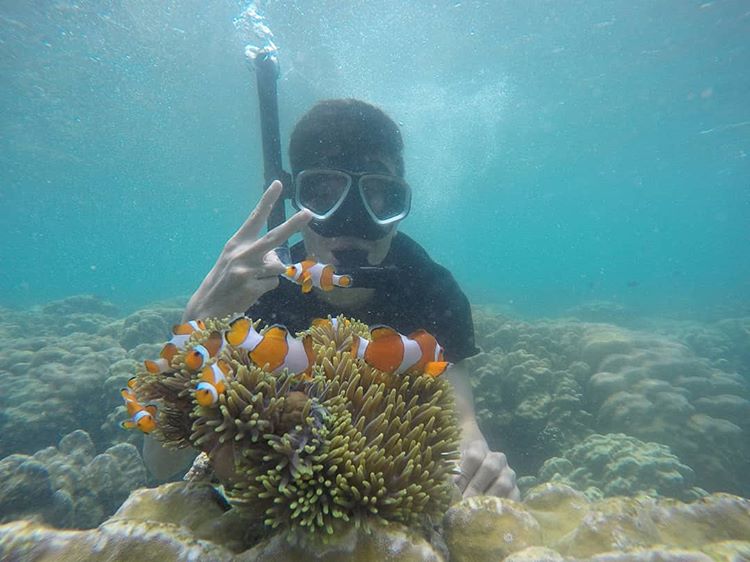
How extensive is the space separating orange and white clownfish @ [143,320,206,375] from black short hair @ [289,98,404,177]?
235cm

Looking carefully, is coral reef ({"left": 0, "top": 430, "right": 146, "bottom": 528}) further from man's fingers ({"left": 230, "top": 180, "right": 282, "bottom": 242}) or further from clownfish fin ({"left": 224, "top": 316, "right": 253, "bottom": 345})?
clownfish fin ({"left": 224, "top": 316, "right": 253, "bottom": 345})

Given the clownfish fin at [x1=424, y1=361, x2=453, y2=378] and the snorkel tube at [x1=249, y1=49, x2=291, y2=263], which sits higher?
the snorkel tube at [x1=249, y1=49, x2=291, y2=263]

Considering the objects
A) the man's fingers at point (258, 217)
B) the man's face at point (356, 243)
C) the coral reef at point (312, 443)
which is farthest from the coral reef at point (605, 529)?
the man's face at point (356, 243)

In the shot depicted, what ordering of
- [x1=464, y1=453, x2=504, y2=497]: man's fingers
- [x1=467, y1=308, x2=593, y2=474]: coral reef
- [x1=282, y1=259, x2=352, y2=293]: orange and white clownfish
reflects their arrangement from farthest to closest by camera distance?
[x1=467, y1=308, x2=593, y2=474]: coral reef
[x1=282, y1=259, x2=352, y2=293]: orange and white clownfish
[x1=464, y1=453, x2=504, y2=497]: man's fingers

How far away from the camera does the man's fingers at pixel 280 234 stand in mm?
2270

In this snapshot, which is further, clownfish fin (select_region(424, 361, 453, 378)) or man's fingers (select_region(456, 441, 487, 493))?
man's fingers (select_region(456, 441, 487, 493))

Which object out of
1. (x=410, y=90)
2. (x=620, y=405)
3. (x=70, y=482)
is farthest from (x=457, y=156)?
(x=70, y=482)

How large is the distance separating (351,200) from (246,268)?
1602mm

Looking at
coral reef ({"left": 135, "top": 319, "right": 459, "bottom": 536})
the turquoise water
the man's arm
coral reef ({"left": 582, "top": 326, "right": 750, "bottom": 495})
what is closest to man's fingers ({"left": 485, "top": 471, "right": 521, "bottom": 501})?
the man's arm

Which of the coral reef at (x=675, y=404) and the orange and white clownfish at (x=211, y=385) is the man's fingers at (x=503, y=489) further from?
the coral reef at (x=675, y=404)

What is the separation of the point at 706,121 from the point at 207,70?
30.4 meters

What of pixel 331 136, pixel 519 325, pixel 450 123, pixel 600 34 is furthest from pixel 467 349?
pixel 450 123

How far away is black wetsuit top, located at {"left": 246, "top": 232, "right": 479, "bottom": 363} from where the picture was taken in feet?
12.2

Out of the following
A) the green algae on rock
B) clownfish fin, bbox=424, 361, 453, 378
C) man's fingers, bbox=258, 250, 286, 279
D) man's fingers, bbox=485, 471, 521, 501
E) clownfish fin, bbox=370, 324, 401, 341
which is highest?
man's fingers, bbox=258, 250, 286, 279
